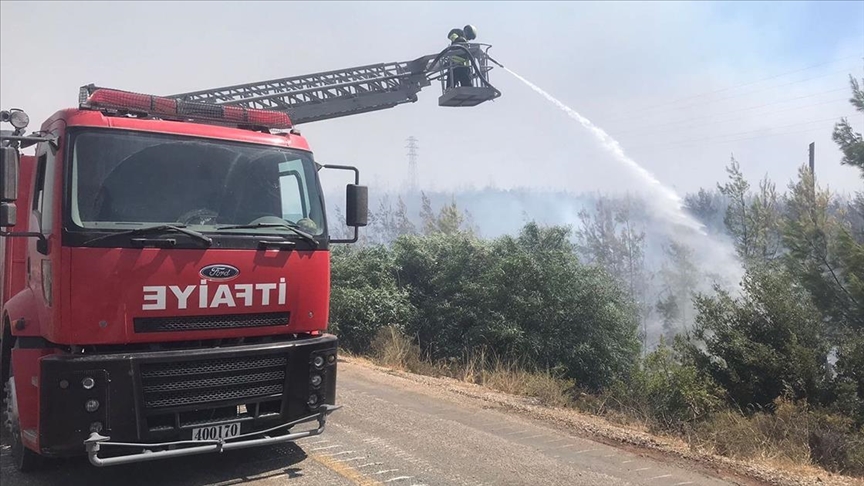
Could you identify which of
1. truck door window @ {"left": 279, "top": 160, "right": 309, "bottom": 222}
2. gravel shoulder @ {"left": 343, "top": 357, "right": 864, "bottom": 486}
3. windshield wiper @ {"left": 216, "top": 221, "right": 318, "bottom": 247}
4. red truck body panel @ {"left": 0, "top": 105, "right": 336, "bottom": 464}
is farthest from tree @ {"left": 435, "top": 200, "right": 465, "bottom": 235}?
red truck body panel @ {"left": 0, "top": 105, "right": 336, "bottom": 464}

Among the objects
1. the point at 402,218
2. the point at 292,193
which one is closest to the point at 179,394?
the point at 292,193

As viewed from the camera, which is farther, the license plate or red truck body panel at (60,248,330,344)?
the license plate

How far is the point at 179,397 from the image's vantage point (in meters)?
4.92

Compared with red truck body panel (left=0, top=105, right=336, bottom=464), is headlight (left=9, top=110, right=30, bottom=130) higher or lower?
higher

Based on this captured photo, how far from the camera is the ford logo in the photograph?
198 inches

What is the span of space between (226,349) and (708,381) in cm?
787

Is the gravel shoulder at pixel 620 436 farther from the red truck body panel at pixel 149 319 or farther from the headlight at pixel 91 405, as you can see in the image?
the headlight at pixel 91 405

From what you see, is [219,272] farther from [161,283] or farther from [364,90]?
[364,90]

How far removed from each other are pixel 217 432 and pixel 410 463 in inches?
67.7

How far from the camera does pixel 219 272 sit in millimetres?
5086

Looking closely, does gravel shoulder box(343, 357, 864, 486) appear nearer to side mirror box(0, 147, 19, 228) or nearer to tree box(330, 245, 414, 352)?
tree box(330, 245, 414, 352)

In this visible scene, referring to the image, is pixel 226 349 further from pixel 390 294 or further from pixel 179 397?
pixel 390 294

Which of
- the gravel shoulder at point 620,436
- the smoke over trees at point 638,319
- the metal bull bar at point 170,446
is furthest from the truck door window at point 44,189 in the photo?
the smoke over trees at point 638,319

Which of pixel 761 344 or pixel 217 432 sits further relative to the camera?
Result: pixel 761 344
